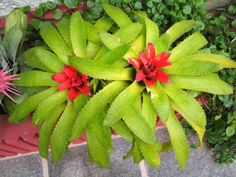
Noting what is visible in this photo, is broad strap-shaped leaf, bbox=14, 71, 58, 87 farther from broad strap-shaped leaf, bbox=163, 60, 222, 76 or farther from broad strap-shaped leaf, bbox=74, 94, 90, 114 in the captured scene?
broad strap-shaped leaf, bbox=163, 60, 222, 76

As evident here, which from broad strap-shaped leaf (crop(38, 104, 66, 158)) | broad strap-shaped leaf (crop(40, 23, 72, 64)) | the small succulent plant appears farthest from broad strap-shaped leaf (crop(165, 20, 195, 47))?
the small succulent plant

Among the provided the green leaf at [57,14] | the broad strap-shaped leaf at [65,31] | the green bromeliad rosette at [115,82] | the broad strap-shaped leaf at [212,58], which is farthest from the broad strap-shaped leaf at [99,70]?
the green leaf at [57,14]

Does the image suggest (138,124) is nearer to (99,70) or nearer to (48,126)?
(99,70)

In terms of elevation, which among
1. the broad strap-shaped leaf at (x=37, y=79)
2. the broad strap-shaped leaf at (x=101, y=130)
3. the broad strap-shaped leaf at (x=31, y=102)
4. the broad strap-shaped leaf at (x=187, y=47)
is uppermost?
the broad strap-shaped leaf at (x=187, y=47)

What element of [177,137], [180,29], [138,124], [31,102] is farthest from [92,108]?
[180,29]

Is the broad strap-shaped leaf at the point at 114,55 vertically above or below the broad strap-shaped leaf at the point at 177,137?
above

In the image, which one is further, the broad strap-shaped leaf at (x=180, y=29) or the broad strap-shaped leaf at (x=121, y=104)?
the broad strap-shaped leaf at (x=180, y=29)

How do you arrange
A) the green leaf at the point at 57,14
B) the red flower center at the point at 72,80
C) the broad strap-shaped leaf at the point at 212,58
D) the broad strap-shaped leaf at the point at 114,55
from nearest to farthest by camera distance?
the broad strap-shaped leaf at the point at 114,55 < the red flower center at the point at 72,80 < the broad strap-shaped leaf at the point at 212,58 < the green leaf at the point at 57,14

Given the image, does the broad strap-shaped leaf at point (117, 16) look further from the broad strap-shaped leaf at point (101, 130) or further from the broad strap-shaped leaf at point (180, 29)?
the broad strap-shaped leaf at point (101, 130)
